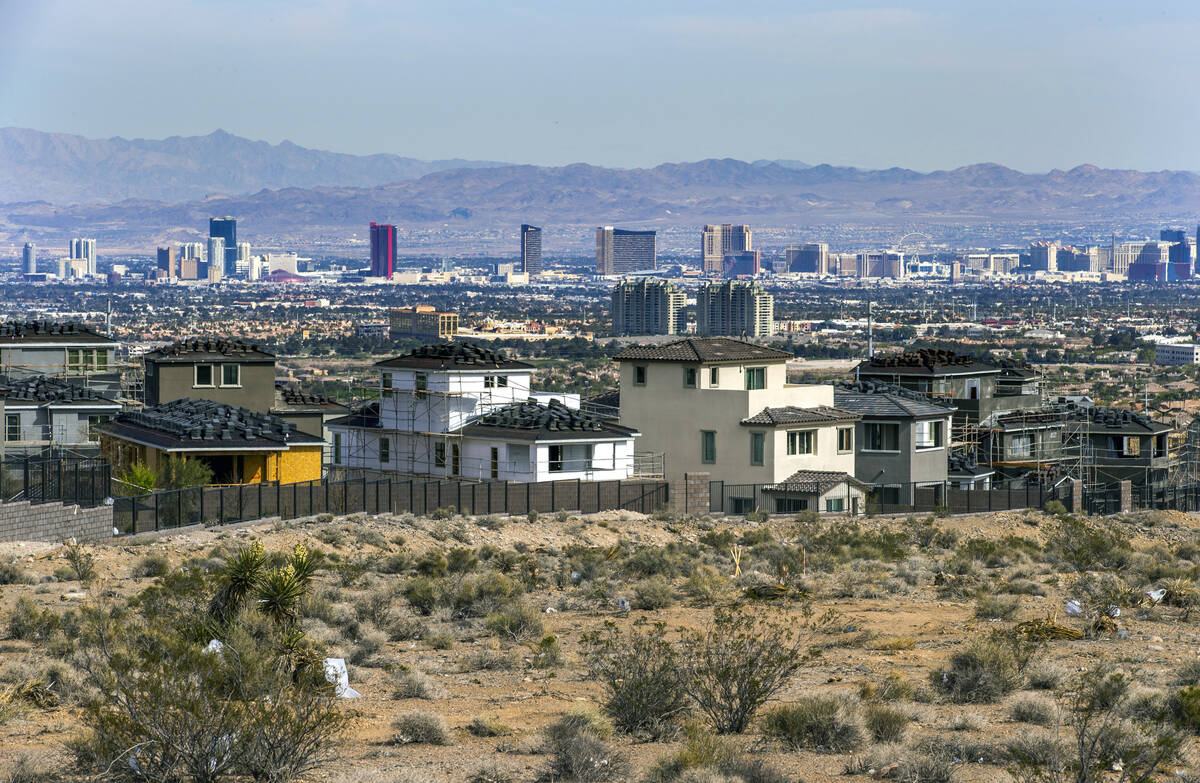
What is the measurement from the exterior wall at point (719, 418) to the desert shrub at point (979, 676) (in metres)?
33.6

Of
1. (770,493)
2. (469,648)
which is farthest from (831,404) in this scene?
(469,648)

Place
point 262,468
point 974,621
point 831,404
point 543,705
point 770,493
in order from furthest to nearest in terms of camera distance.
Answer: point 831,404 < point 770,493 < point 262,468 < point 974,621 < point 543,705

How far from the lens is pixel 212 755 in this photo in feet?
56.0

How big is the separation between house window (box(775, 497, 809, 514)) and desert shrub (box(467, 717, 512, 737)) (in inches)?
1418

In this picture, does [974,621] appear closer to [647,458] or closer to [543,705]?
[543,705]

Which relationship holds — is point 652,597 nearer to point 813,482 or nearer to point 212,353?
point 813,482

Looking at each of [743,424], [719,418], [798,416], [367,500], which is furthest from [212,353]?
[367,500]

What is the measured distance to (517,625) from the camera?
29.0m

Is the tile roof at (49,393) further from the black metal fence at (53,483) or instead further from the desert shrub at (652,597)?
the desert shrub at (652,597)

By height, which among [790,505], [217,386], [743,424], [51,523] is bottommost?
[790,505]

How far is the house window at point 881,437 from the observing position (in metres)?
61.6

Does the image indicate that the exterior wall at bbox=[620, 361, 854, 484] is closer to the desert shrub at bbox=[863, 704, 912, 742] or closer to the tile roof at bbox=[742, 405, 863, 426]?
the tile roof at bbox=[742, 405, 863, 426]

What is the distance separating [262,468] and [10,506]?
1490 cm

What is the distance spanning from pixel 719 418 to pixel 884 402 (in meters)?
7.16
